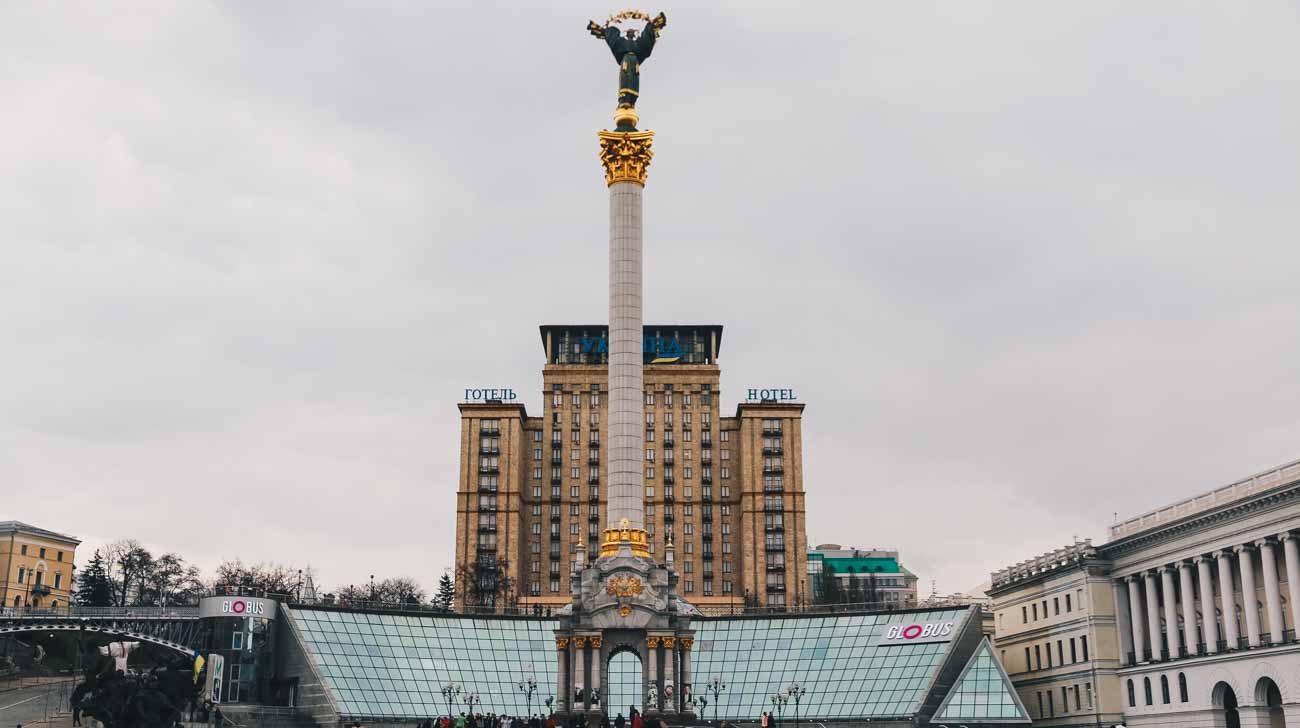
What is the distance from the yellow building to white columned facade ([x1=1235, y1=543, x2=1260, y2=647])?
11021 centimetres

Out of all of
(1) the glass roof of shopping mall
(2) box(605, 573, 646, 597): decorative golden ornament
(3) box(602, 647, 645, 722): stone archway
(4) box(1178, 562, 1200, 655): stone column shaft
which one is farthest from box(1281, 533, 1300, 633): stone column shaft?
(3) box(602, 647, 645, 722): stone archway

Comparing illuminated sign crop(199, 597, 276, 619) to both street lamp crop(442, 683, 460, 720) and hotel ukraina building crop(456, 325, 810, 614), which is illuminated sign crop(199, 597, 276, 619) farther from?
Answer: hotel ukraina building crop(456, 325, 810, 614)

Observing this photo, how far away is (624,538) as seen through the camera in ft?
245

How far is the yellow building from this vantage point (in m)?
135

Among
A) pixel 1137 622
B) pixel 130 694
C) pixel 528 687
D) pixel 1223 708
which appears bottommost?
pixel 1223 708

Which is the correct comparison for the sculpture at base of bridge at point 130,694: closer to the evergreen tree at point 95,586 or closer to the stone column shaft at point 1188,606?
the stone column shaft at point 1188,606

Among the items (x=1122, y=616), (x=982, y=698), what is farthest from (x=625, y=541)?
(x=1122, y=616)

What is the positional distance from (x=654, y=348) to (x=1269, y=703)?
9216 centimetres

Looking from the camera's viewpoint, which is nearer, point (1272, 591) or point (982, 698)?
point (1272, 591)

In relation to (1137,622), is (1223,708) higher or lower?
lower

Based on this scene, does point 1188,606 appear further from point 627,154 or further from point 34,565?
point 34,565

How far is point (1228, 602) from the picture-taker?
7581 centimetres

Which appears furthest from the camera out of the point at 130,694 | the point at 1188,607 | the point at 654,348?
the point at 654,348

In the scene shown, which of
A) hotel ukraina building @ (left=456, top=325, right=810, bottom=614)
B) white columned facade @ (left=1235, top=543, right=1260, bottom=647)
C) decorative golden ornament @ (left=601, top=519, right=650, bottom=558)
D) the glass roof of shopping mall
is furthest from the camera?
hotel ukraina building @ (left=456, top=325, right=810, bottom=614)
